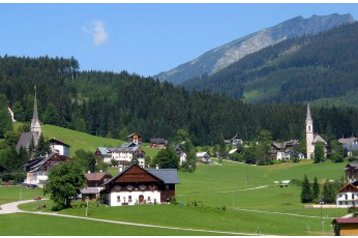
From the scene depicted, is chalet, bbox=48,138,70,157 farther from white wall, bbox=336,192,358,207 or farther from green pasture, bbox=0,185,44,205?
white wall, bbox=336,192,358,207

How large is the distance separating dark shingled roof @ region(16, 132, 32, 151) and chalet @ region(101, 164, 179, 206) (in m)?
63.8

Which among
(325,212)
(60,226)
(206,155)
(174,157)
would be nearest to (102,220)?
(60,226)

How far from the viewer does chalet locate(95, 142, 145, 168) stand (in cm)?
16986

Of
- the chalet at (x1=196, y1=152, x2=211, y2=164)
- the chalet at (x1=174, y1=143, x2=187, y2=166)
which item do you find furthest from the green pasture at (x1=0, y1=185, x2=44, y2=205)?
the chalet at (x1=196, y1=152, x2=211, y2=164)

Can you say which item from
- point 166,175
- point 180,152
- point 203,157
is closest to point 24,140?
point 180,152

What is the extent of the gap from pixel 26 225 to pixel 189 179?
70.3 meters

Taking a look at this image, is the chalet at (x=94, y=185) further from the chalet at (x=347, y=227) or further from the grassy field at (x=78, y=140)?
the grassy field at (x=78, y=140)

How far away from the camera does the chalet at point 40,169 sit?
13450 centimetres

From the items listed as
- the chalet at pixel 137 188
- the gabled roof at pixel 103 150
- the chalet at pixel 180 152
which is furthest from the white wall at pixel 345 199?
the gabled roof at pixel 103 150

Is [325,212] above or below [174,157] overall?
below

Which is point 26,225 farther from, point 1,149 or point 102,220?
point 1,149

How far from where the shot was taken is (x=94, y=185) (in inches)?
4505

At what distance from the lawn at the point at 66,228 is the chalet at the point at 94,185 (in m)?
23.7

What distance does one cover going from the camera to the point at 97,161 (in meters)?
149
